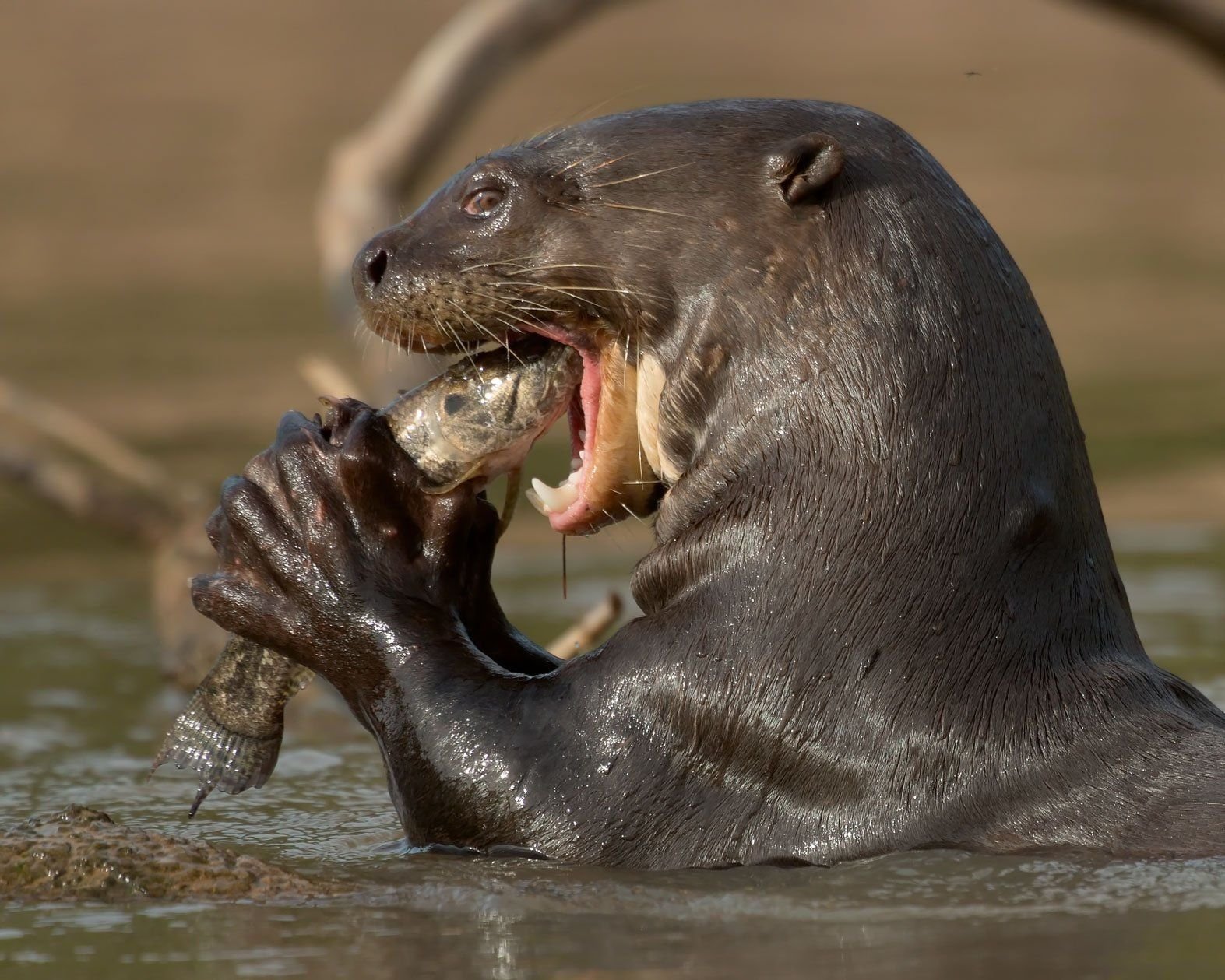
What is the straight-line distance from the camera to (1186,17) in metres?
9.40

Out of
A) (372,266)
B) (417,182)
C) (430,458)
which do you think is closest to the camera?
(430,458)

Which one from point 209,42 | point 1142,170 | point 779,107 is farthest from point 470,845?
point 209,42

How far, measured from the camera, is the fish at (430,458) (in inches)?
159

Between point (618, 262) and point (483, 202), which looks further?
point (483, 202)

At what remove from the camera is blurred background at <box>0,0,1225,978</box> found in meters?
5.84

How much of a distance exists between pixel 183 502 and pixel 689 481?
380 centimetres

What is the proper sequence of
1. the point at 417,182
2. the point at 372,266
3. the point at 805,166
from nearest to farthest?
1. the point at 805,166
2. the point at 372,266
3. the point at 417,182

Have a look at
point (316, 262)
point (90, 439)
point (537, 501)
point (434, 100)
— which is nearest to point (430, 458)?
point (537, 501)

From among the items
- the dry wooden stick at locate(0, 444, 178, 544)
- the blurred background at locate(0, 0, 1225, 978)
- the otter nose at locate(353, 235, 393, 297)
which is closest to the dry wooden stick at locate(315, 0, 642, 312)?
the blurred background at locate(0, 0, 1225, 978)

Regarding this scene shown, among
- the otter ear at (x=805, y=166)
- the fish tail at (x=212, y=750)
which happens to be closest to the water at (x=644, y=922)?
the fish tail at (x=212, y=750)

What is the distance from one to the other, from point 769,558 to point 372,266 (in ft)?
3.32

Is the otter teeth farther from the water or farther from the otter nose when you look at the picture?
the water

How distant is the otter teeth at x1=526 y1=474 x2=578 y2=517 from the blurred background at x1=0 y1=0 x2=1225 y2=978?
246mm

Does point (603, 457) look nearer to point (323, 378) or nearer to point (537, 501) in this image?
point (537, 501)
